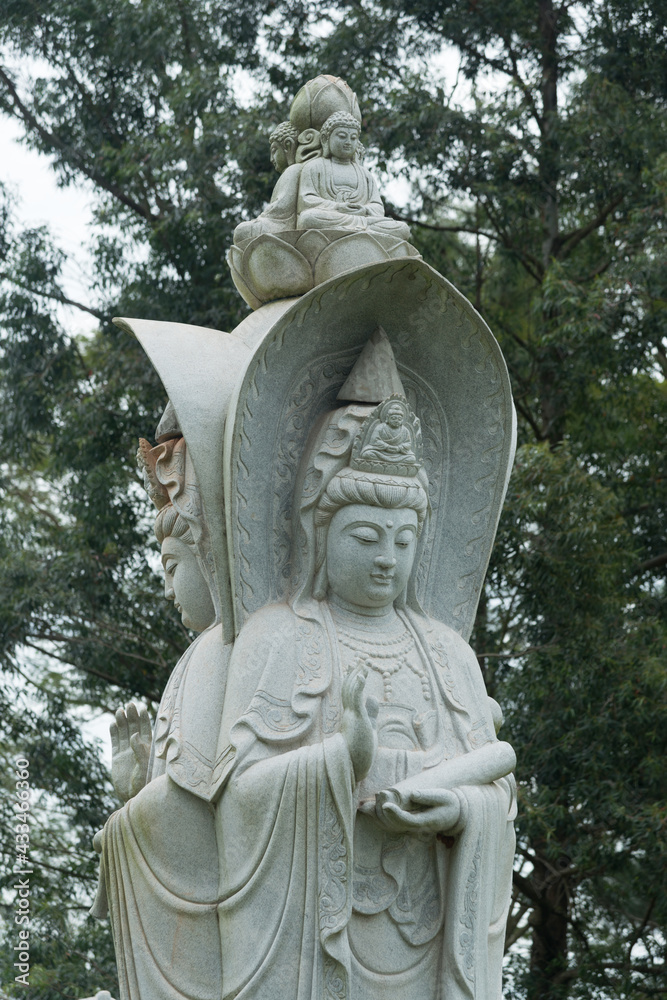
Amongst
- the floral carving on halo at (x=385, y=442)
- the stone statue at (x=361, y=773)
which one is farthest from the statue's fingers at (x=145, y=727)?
the floral carving on halo at (x=385, y=442)

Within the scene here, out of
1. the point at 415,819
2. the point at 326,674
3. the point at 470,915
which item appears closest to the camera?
the point at 415,819

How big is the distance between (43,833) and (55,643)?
1.57 m

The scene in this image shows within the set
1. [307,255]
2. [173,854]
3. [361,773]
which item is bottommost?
[173,854]

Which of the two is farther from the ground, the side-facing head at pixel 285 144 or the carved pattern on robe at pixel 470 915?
the side-facing head at pixel 285 144

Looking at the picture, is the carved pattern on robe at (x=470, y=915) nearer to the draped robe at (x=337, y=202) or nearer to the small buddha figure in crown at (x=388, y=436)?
the small buddha figure in crown at (x=388, y=436)

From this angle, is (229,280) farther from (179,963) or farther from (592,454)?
(179,963)

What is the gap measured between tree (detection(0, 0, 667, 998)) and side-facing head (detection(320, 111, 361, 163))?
435 cm

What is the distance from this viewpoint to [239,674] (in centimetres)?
500

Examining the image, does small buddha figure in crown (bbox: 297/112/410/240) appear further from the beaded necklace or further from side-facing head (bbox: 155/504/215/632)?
the beaded necklace

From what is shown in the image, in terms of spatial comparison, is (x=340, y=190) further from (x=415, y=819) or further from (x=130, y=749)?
(x=415, y=819)

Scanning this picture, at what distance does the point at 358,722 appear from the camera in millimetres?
4656

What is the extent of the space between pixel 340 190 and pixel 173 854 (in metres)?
2.64

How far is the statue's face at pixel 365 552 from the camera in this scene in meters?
5.14

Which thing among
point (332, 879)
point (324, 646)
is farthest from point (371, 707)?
point (332, 879)
